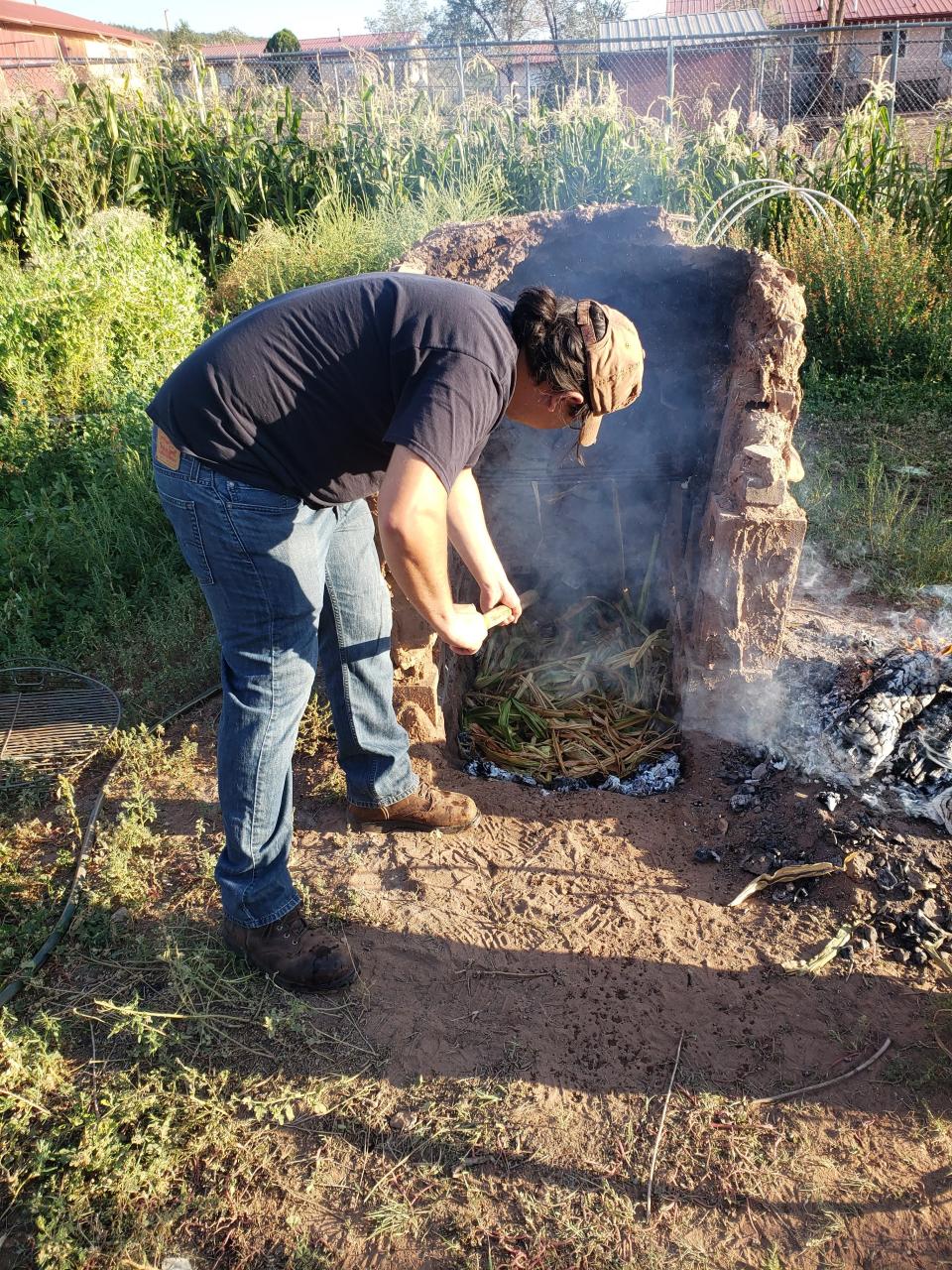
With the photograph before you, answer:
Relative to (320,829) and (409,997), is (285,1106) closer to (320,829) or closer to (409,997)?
(409,997)

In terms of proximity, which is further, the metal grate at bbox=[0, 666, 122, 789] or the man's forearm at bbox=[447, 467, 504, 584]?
the metal grate at bbox=[0, 666, 122, 789]

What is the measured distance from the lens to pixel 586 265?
4.02 meters

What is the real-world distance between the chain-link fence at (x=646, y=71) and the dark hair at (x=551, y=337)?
7.75 metres

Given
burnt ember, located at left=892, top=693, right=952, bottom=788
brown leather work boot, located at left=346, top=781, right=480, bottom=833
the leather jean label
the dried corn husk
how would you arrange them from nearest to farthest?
the leather jean label
the dried corn husk
brown leather work boot, located at left=346, top=781, right=480, bottom=833
burnt ember, located at left=892, top=693, right=952, bottom=788

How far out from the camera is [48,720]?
150 inches

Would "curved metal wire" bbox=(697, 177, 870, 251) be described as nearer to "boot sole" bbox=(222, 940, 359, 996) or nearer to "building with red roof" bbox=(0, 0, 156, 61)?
"boot sole" bbox=(222, 940, 359, 996)

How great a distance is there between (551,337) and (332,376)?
512 millimetres

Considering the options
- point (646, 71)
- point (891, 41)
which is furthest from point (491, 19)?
point (891, 41)

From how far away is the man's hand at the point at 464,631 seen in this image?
2.20m

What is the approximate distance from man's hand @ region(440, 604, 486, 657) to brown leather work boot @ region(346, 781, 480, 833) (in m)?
0.94

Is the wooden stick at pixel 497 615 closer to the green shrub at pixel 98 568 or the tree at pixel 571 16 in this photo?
the green shrub at pixel 98 568

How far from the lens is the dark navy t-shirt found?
195 cm

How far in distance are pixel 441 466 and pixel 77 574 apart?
11.5 ft

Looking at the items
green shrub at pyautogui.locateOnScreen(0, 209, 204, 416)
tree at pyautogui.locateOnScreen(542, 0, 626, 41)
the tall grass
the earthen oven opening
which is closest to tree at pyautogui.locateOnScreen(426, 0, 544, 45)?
tree at pyautogui.locateOnScreen(542, 0, 626, 41)
